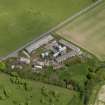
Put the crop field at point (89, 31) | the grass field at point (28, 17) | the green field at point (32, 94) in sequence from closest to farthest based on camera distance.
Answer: the green field at point (32, 94), the crop field at point (89, 31), the grass field at point (28, 17)

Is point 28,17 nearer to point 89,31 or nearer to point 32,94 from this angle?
point 89,31

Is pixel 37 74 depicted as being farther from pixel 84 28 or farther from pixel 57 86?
pixel 84 28

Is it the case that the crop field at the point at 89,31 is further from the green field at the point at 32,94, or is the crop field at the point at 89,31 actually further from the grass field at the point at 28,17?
the green field at the point at 32,94

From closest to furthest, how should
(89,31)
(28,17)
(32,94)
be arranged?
(32,94) < (89,31) < (28,17)

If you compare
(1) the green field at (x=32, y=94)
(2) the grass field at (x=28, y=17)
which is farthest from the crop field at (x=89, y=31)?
(1) the green field at (x=32, y=94)

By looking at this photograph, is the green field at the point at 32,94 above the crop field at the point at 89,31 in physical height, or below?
below

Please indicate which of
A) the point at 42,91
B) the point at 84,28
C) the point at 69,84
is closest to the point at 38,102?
the point at 42,91

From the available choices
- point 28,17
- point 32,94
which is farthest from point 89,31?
point 32,94
